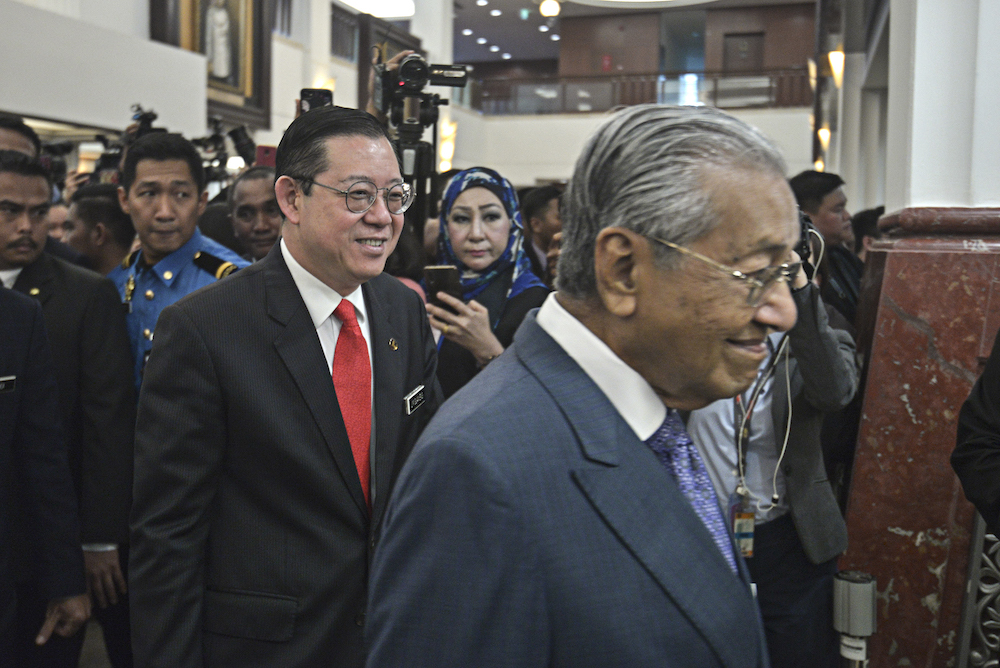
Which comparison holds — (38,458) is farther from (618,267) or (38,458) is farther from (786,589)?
(786,589)

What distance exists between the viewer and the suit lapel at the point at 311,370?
156 centimetres

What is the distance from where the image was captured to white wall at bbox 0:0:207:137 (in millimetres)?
→ 6945

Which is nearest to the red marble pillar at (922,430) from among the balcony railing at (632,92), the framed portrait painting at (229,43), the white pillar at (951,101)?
the white pillar at (951,101)

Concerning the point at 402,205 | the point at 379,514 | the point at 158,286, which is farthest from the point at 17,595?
the point at 402,205

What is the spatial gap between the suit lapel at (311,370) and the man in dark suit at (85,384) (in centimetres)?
91

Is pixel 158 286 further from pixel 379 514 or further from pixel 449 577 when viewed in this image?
pixel 449 577

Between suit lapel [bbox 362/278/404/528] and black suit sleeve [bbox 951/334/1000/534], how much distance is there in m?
1.11

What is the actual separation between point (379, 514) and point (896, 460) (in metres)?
1.48

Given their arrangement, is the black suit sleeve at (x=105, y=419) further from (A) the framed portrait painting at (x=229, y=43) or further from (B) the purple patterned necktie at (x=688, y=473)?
(A) the framed portrait painting at (x=229, y=43)

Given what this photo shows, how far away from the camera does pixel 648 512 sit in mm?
917

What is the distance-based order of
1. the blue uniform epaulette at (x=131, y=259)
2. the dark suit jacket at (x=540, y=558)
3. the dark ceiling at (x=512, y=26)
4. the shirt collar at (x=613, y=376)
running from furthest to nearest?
the dark ceiling at (x=512, y=26) → the blue uniform epaulette at (x=131, y=259) → the shirt collar at (x=613, y=376) → the dark suit jacket at (x=540, y=558)

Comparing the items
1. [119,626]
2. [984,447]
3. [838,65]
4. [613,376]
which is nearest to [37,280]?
[119,626]

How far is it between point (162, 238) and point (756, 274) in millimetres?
1917

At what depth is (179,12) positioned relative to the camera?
358 inches
